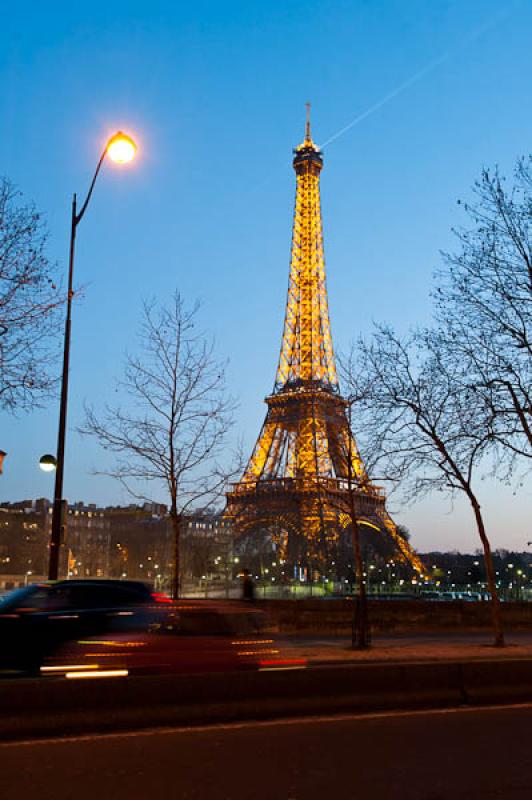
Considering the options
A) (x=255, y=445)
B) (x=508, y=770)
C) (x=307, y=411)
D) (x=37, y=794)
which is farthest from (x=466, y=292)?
(x=255, y=445)

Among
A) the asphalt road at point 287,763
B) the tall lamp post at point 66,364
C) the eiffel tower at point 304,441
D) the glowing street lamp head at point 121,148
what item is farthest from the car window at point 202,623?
the eiffel tower at point 304,441

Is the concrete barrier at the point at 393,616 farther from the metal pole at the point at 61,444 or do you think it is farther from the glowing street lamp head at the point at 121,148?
the glowing street lamp head at the point at 121,148

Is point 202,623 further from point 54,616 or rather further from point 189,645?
point 54,616

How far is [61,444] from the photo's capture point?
16703 mm

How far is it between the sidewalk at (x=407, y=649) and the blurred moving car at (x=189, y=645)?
220 inches

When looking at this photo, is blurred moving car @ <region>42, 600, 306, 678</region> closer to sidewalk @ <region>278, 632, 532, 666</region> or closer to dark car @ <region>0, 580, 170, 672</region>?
dark car @ <region>0, 580, 170, 672</region>

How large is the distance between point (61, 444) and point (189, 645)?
6992mm

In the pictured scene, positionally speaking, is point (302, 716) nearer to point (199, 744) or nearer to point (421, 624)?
point (199, 744)

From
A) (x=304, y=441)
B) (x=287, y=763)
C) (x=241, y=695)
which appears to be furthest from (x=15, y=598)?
(x=304, y=441)

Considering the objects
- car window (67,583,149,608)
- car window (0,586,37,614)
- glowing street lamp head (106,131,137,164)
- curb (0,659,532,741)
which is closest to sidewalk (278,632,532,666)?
car window (67,583,149,608)

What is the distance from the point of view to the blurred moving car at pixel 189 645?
1108 centimetres

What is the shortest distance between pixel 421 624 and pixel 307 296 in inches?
2421

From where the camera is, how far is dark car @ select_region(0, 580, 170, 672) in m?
12.4

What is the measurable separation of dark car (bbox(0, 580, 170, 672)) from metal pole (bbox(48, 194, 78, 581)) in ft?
8.48
